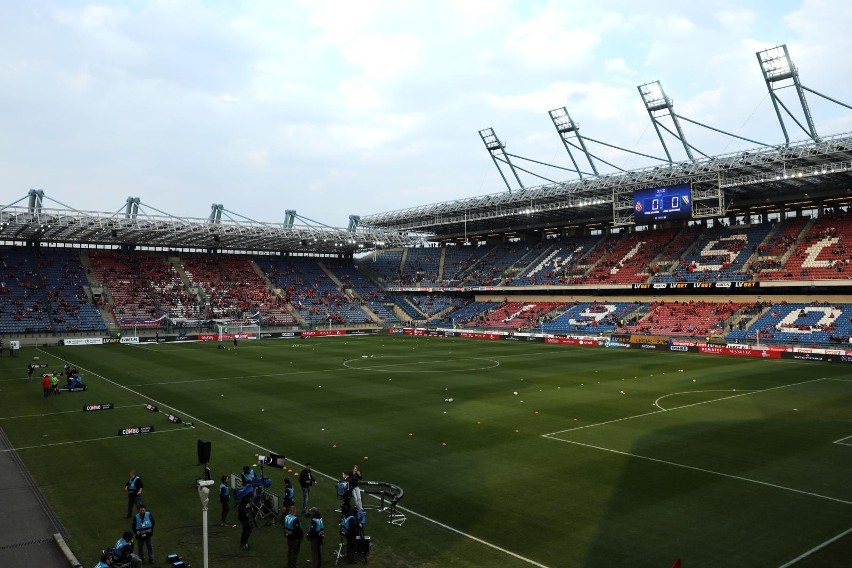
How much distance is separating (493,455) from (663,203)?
44.9 metres

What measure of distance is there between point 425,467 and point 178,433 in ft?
35.0

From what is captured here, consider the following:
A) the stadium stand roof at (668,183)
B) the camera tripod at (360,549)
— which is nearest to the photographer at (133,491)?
the camera tripod at (360,549)

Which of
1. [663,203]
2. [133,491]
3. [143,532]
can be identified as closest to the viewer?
[143,532]

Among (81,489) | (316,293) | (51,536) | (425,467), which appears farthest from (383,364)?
(316,293)

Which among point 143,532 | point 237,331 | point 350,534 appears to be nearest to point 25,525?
point 143,532

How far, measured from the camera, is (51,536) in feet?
45.9

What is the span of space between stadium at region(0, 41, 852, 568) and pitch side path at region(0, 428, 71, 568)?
113mm

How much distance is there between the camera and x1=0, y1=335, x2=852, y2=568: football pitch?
13.8 meters

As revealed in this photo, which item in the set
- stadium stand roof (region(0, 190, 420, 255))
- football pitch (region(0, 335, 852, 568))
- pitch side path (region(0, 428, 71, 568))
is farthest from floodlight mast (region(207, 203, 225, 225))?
pitch side path (region(0, 428, 71, 568))

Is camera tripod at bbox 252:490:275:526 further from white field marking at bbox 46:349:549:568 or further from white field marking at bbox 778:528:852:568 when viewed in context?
white field marking at bbox 778:528:852:568

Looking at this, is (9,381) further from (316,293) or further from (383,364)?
(316,293)

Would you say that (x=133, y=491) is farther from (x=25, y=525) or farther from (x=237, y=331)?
(x=237, y=331)

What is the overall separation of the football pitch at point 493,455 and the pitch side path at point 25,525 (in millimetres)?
448

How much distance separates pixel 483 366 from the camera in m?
44.2
